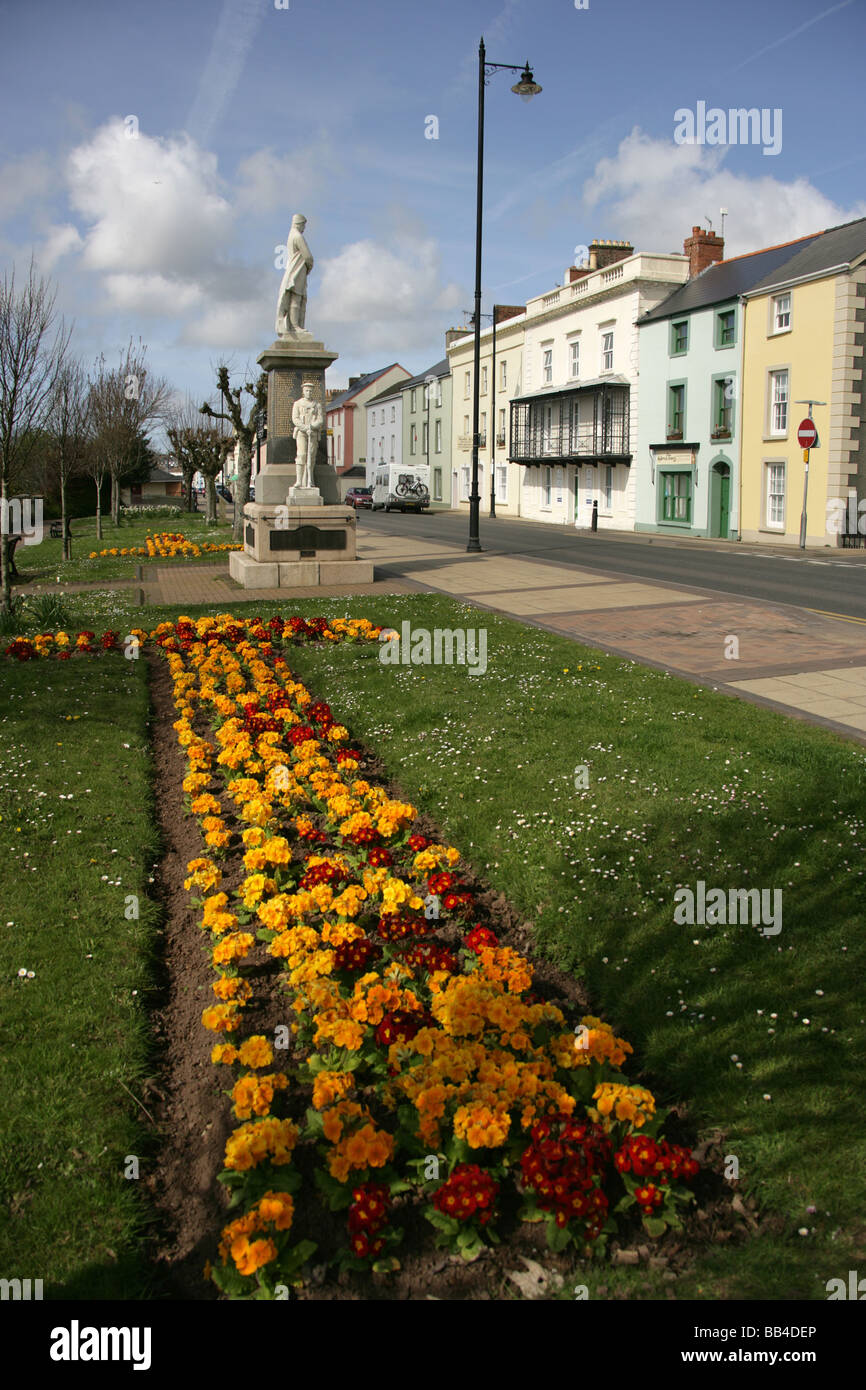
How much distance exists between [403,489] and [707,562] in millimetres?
33220

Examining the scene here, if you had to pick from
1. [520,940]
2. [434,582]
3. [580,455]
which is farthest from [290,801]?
[580,455]

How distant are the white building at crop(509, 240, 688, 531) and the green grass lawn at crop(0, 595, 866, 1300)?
32.7m

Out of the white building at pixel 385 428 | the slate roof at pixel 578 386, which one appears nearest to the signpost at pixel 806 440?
the slate roof at pixel 578 386

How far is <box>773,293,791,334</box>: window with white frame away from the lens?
3092 cm

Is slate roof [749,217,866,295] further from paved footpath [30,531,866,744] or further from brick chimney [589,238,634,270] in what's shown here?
brick chimney [589,238,634,270]

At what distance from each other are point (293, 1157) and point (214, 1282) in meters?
0.61

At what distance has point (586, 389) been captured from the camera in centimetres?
4178

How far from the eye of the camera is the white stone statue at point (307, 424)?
59.5 ft

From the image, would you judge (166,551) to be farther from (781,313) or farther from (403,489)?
(403,489)

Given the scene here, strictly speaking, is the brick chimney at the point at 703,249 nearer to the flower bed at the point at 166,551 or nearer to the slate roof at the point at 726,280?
the slate roof at the point at 726,280

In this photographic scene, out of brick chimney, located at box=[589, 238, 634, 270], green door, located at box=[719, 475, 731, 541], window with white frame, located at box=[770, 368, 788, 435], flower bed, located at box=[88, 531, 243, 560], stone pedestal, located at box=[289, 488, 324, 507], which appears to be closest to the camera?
stone pedestal, located at box=[289, 488, 324, 507]

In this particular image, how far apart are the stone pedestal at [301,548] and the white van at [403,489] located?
37293 mm

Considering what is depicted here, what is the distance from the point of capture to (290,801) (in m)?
6.84

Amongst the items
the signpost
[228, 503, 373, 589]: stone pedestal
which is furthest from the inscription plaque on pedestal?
the signpost
